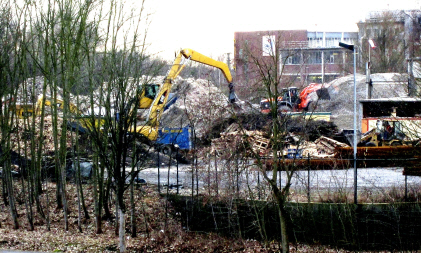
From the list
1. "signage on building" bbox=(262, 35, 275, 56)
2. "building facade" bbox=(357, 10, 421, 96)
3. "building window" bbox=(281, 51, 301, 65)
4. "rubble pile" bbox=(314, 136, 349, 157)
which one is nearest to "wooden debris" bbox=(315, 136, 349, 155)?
"rubble pile" bbox=(314, 136, 349, 157)

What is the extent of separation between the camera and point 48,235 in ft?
47.0

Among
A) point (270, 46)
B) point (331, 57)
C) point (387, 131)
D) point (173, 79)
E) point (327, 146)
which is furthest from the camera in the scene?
point (331, 57)

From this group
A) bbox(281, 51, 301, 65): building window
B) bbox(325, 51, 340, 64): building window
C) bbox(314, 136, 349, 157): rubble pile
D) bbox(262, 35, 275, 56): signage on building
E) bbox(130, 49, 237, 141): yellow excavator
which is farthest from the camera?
bbox(325, 51, 340, 64): building window

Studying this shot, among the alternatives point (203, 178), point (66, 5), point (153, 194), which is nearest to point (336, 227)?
point (203, 178)

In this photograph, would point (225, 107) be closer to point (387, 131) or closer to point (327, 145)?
point (327, 145)

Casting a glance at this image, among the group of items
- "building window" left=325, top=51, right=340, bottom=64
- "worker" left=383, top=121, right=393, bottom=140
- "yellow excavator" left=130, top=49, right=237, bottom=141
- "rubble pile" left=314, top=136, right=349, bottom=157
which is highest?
"building window" left=325, top=51, right=340, bottom=64

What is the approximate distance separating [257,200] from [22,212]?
28.2ft

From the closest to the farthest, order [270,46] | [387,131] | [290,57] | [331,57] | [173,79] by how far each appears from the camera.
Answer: [270,46] < [290,57] < [173,79] < [387,131] < [331,57]

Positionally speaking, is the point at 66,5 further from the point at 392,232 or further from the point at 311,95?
the point at 311,95

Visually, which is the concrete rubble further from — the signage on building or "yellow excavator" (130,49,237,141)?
the signage on building

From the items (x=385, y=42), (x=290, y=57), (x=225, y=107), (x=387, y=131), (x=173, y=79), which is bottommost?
(x=387, y=131)

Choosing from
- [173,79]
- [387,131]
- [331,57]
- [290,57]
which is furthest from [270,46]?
[331,57]

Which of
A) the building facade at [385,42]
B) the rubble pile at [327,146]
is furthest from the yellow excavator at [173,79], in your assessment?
the building facade at [385,42]

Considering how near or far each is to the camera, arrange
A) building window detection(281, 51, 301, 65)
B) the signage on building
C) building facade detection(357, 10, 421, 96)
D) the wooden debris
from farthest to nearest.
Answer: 1. building facade detection(357, 10, 421, 96)
2. the wooden debris
3. building window detection(281, 51, 301, 65)
4. the signage on building
